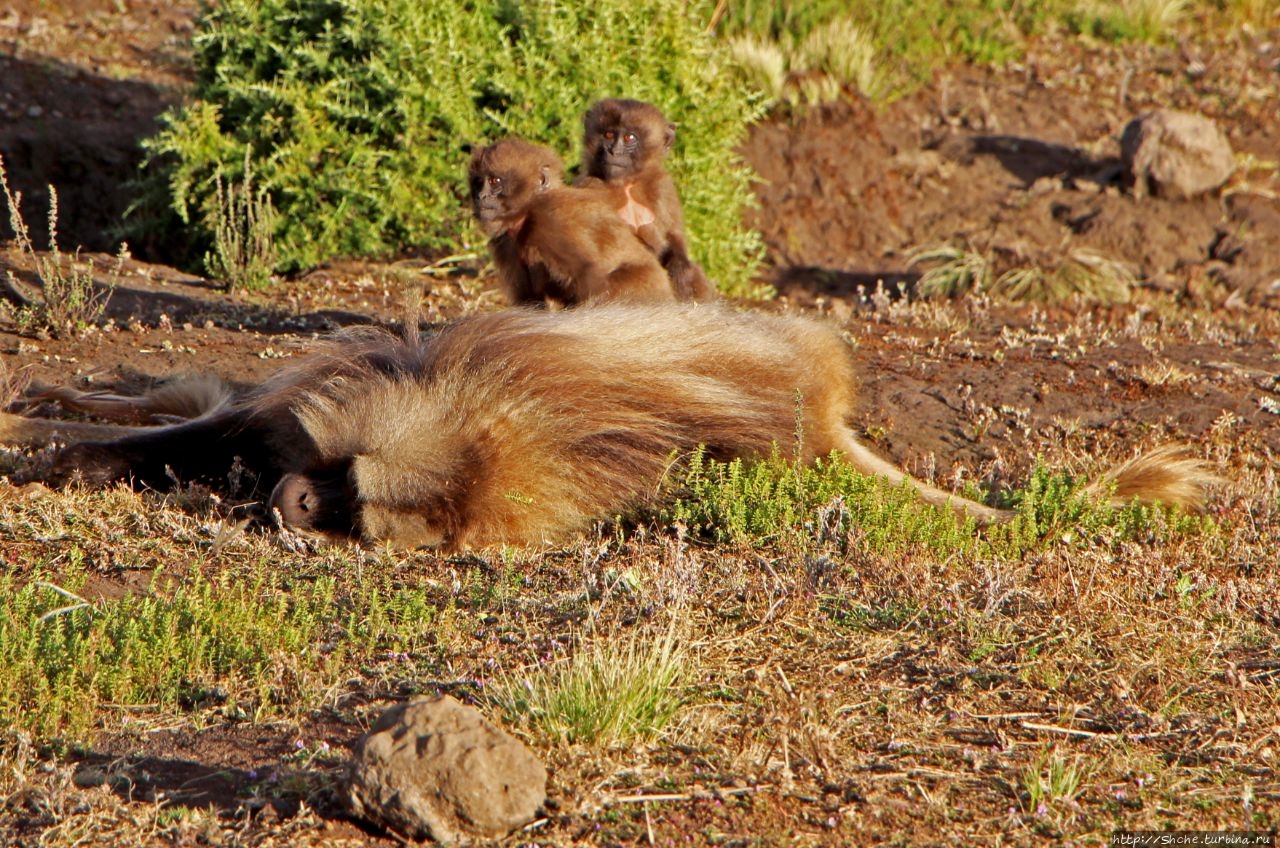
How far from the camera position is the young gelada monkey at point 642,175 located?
21.8ft

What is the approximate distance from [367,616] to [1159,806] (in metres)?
2.02

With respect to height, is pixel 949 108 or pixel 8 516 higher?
pixel 949 108

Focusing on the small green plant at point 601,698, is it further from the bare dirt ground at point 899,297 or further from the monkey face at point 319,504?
the monkey face at point 319,504

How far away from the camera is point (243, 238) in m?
8.37

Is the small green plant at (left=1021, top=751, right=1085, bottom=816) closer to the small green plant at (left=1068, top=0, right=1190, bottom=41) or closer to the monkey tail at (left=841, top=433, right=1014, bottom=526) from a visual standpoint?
the monkey tail at (left=841, top=433, right=1014, bottom=526)

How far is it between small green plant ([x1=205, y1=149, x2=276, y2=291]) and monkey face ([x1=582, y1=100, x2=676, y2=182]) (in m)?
2.12

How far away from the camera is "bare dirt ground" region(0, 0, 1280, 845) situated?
304 centimetres

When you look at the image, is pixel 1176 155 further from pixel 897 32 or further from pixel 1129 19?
pixel 1129 19

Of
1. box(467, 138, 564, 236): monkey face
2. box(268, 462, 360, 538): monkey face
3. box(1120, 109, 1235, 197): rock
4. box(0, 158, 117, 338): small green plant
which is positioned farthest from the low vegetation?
box(268, 462, 360, 538): monkey face

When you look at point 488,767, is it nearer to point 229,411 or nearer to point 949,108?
point 229,411

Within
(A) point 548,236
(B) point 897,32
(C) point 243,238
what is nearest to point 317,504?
(A) point 548,236

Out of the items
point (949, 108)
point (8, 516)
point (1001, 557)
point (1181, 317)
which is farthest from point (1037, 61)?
point (8, 516)

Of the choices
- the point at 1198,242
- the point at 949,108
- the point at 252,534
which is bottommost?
the point at 252,534

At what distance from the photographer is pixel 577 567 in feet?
14.1
